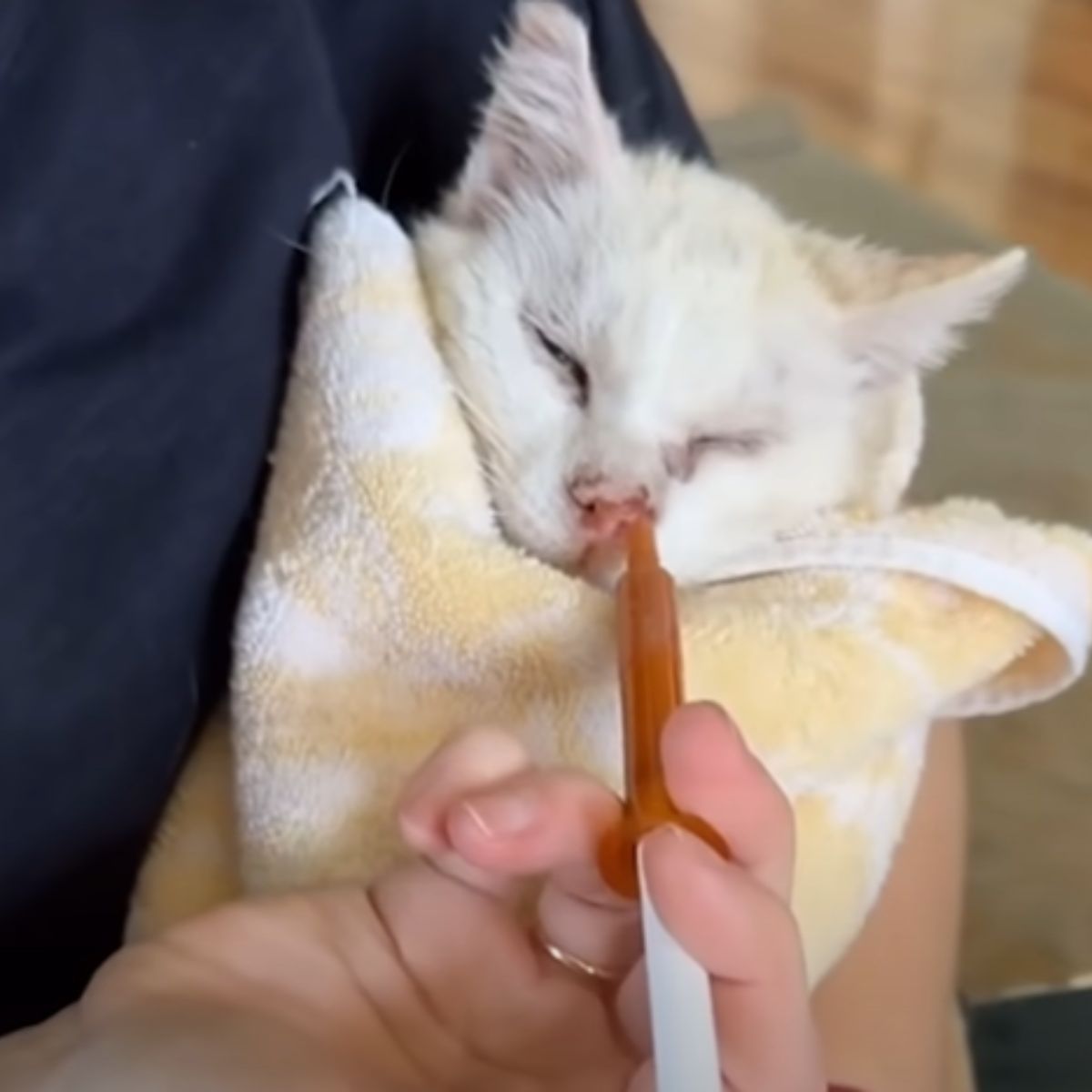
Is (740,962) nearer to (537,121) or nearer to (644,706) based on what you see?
(644,706)

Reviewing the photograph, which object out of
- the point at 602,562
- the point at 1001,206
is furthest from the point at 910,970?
the point at 1001,206

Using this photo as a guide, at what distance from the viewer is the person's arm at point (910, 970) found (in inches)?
28.6

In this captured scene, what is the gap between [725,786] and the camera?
52 cm

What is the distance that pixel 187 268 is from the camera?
65cm

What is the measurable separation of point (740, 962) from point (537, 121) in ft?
1.30

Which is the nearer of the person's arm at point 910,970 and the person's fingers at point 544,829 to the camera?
the person's fingers at point 544,829

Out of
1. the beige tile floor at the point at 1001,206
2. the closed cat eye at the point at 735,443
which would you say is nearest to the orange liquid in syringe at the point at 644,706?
the closed cat eye at the point at 735,443

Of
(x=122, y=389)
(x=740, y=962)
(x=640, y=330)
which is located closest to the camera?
(x=740, y=962)

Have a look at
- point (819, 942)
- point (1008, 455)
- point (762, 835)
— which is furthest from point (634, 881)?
point (1008, 455)

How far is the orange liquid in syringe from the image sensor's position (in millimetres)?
523

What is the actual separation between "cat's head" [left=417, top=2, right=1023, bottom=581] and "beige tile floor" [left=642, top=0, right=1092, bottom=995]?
46cm

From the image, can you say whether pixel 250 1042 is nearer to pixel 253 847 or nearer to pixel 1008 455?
pixel 253 847

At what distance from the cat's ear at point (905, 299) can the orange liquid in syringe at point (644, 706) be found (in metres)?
0.19

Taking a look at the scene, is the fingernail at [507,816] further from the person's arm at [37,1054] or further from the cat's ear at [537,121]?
the cat's ear at [537,121]
